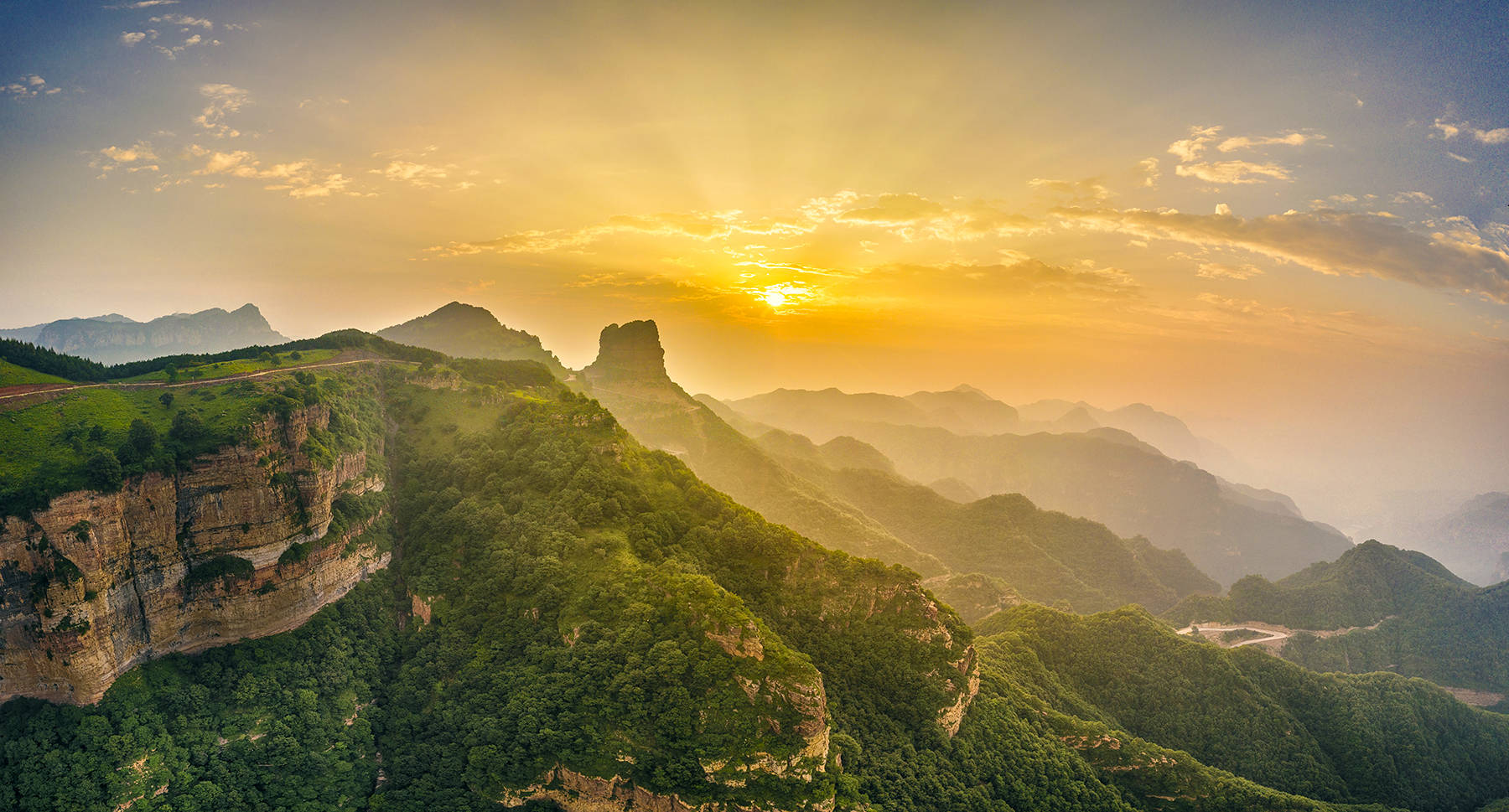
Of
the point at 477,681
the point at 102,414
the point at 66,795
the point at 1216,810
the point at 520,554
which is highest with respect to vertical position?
the point at 102,414

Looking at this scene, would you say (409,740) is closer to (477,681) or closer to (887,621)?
(477,681)

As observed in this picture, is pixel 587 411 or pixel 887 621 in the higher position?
pixel 587 411

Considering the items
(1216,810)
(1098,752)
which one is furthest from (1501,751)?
(1098,752)

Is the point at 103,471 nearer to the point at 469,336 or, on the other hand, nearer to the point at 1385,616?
A: the point at 469,336

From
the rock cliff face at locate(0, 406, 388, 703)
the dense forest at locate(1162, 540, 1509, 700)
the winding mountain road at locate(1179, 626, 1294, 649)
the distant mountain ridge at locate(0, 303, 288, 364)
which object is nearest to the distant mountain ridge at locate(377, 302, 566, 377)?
the distant mountain ridge at locate(0, 303, 288, 364)

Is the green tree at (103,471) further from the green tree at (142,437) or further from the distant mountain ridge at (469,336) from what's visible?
the distant mountain ridge at (469,336)

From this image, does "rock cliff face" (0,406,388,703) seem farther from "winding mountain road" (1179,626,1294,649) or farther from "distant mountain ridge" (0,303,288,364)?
"distant mountain ridge" (0,303,288,364)
